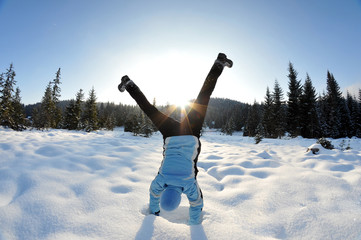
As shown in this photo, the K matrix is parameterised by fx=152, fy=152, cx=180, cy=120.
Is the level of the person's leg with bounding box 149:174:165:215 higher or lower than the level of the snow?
higher

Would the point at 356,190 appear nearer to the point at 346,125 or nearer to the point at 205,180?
the point at 205,180

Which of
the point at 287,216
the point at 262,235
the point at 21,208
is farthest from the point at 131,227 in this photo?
the point at 287,216

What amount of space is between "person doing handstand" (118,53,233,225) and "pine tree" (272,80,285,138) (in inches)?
1013

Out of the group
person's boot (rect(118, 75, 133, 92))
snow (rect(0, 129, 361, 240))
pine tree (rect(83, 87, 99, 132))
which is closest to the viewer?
snow (rect(0, 129, 361, 240))

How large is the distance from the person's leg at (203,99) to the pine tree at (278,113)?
84.1ft

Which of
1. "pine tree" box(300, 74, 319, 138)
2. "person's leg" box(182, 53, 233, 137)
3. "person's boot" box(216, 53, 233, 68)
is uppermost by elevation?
"pine tree" box(300, 74, 319, 138)

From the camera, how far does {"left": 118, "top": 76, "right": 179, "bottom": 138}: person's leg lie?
1.62 meters

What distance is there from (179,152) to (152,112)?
0.54m

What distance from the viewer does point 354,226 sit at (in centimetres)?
136

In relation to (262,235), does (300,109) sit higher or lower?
higher

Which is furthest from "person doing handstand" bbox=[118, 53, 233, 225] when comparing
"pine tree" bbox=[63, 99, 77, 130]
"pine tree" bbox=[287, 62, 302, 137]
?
"pine tree" bbox=[63, 99, 77, 130]

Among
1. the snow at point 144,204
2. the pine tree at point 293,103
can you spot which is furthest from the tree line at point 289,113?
the snow at point 144,204

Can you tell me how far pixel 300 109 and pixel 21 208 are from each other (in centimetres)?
2813

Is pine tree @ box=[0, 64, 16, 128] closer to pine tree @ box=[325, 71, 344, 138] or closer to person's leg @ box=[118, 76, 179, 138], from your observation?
person's leg @ box=[118, 76, 179, 138]
